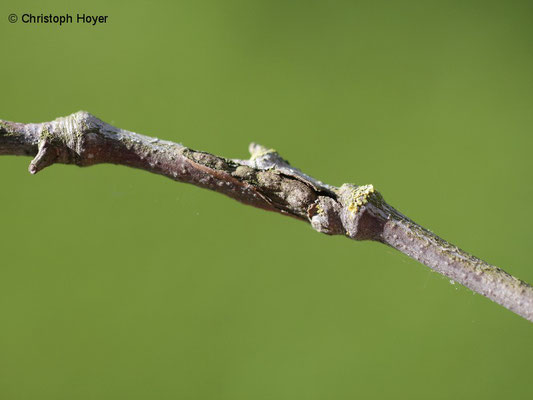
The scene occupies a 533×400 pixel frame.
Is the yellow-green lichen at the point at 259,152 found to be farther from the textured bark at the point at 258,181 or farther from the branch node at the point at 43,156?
the branch node at the point at 43,156

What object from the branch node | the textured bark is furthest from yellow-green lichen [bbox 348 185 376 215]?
the branch node

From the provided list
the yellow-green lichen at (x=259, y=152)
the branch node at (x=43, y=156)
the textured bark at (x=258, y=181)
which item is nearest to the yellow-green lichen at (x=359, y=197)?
the textured bark at (x=258, y=181)

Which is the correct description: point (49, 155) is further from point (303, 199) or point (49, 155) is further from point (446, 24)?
point (446, 24)

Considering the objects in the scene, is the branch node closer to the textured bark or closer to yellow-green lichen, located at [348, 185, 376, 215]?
the textured bark

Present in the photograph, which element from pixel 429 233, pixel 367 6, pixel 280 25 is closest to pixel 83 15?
pixel 280 25

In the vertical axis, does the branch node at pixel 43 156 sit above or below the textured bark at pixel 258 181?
below

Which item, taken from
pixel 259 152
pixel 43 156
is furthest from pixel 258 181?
pixel 43 156

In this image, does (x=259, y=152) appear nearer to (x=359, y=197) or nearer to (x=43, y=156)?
(x=359, y=197)

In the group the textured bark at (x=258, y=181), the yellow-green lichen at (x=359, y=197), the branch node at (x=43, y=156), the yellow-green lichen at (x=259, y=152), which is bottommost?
the branch node at (x=43, y=156)

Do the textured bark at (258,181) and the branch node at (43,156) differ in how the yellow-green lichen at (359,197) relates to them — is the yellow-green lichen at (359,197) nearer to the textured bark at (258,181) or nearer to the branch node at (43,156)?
the textured bark at (258,181)
